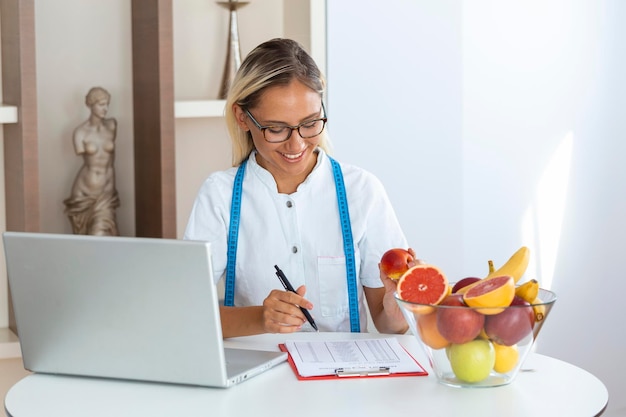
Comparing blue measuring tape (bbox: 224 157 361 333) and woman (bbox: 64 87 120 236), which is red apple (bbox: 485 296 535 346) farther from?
woman (bbox: 64 87 120 236)

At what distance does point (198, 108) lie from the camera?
2943mm

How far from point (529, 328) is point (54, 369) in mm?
795

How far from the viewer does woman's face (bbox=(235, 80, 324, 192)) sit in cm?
209

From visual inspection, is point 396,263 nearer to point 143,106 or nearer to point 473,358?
point 473,358

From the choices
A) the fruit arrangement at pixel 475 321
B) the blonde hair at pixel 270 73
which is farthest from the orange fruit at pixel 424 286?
the blonde hair at pixel 270 73

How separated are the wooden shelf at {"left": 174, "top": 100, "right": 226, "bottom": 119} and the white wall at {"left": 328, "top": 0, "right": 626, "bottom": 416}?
35cm

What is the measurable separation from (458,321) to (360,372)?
0.23 meters

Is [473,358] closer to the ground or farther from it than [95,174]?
closer to the ground

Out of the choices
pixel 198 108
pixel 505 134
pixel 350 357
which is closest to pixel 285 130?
pixel 350 357

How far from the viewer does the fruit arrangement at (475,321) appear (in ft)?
4.90

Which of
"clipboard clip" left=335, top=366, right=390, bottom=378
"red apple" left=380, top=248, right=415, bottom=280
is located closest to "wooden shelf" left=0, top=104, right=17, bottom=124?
"red apple" left=380, top=248, right=415, bottom=280

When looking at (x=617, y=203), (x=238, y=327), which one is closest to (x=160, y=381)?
(x=238, y=327)

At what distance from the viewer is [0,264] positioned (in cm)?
294

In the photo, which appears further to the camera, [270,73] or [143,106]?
[143,106]
